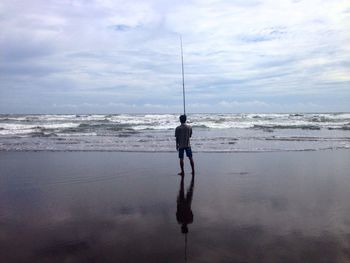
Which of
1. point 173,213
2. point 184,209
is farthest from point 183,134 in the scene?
point 173,213

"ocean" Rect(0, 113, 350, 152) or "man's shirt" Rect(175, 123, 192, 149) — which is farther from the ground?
"man's shirt" Rect(175, 123, 192, 149)

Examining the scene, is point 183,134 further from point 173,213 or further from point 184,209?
Answer: point 173,213

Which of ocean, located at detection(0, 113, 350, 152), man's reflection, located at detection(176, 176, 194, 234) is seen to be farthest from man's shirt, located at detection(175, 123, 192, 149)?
ocean, located at detection(0, 113, 350, 152)

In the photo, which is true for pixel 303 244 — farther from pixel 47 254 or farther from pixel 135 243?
pixel 47 254

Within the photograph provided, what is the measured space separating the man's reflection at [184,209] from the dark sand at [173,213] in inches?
0.7

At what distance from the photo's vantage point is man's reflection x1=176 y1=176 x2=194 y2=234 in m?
5.46

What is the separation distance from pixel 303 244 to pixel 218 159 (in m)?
7.57

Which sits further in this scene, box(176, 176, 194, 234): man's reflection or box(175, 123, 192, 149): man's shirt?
box(175, 123, 192, 149): man's shirt

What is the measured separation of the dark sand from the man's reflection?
2cm

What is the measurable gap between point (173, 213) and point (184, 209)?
32 cm

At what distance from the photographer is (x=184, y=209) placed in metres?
6.21

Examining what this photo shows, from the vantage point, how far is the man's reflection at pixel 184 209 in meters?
5.46

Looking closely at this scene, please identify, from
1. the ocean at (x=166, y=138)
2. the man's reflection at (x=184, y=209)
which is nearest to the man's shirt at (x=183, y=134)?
the man's reflection at (x=184, y=209)

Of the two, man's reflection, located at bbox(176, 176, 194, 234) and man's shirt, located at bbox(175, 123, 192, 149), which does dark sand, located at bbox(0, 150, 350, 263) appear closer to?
man's reflection, located at bbox(176, 176, 194, 234)
